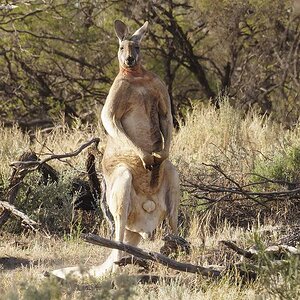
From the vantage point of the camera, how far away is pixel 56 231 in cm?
982

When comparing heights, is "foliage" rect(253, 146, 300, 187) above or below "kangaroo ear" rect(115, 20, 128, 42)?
below

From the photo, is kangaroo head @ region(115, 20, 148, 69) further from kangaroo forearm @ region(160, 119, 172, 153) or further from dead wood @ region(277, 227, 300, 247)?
dead wood @ region(277, 227, 300, 247)

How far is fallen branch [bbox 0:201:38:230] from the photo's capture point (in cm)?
872

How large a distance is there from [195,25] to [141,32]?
1231 cm

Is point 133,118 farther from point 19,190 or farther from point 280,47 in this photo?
point 280,47

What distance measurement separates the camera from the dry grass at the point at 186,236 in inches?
243

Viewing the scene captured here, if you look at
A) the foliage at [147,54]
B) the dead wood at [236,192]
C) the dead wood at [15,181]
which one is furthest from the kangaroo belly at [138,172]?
the foliage at [147,54]

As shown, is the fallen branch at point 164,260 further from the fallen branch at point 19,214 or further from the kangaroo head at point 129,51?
the fallen branch at point 19,214

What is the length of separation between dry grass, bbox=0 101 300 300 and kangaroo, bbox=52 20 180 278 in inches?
17.2

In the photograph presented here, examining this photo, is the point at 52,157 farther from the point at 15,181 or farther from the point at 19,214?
the point at 15,181

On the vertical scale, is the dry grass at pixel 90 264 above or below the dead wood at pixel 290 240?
below

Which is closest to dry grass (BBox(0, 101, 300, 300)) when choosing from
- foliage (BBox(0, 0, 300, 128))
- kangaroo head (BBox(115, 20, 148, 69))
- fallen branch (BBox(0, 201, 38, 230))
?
fallen branch (BBox(0, 201, 38, 230))

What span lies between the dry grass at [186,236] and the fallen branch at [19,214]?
0.22m

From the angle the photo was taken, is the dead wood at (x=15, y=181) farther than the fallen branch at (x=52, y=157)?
Yes
